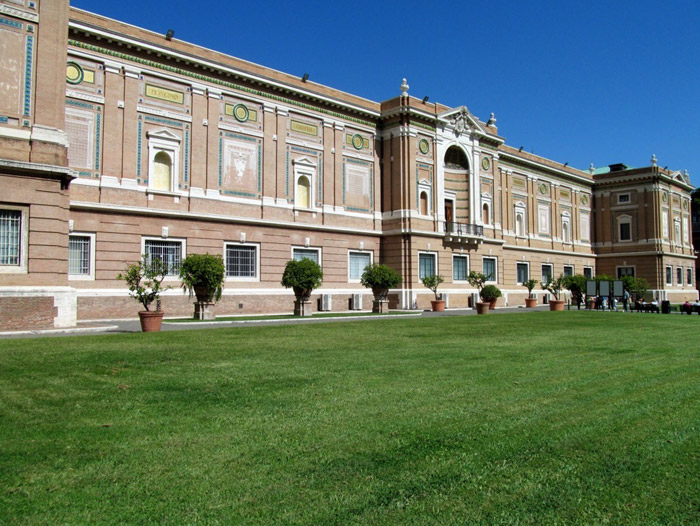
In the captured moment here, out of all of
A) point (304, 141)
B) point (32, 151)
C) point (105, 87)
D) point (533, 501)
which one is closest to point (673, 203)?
point (304, 141)

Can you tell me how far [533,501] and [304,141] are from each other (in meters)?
31.1

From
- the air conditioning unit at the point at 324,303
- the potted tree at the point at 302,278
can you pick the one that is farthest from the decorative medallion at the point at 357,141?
the potted tree at the point at 302,278

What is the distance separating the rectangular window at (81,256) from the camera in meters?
24.2

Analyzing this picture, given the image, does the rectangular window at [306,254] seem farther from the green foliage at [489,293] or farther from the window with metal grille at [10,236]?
the window with metal grille at [10,236]

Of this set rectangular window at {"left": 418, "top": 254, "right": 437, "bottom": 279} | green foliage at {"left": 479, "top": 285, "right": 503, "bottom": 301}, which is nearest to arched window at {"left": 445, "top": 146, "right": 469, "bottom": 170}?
rectangular window at {"left": 418, "top": 254, "right": 437, "bottom": 279}

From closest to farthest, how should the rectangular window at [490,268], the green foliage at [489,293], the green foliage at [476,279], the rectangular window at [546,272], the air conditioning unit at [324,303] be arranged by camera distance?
the air conditioning unit at [324,303], the green foliage at [489,293], the green foliage at [476,279], the rectangular window at [490,268], the rectangular window at [546,272]

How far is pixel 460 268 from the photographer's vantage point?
1597 inches

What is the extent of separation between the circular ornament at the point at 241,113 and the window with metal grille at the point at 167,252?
7.80 metres

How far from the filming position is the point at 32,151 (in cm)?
1797

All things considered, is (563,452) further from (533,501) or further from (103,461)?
(103,461)

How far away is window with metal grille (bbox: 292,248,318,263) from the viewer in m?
32.6

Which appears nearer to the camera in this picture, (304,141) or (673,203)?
(304,141)

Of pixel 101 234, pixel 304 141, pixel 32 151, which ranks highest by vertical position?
pixel 304 141

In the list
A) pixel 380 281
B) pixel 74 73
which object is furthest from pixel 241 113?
pixel 380 281
